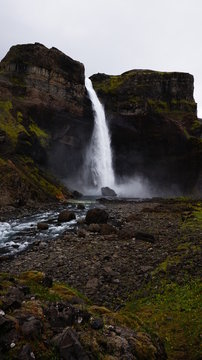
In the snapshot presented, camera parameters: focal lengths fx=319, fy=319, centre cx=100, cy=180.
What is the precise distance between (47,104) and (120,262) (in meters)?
67.8

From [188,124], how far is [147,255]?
278ft

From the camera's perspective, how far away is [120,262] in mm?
17703

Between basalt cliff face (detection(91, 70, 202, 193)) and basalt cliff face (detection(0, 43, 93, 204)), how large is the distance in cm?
1136

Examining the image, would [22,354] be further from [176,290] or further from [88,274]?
[88,274]

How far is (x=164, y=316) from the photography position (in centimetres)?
1140

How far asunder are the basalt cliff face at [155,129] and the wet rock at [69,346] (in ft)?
285

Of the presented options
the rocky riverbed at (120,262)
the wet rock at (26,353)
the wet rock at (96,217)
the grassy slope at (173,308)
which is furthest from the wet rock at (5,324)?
the wet rock at (96,217)

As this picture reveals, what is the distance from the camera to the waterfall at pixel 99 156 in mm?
86562

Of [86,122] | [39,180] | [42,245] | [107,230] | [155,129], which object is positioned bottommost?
[42,245]

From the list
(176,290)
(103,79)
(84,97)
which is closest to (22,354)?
(176,290)

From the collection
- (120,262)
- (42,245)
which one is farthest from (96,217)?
(120,262)

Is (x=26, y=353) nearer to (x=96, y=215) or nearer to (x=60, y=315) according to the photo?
(x=60, y=315)

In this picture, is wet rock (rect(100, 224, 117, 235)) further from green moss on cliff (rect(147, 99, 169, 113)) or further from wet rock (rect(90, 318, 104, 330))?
green moss on cliff (rect(147, 99, 169, 113))

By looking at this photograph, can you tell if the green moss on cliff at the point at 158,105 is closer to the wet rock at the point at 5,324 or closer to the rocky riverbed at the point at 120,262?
the rocky riverbed at the point at 120,262
